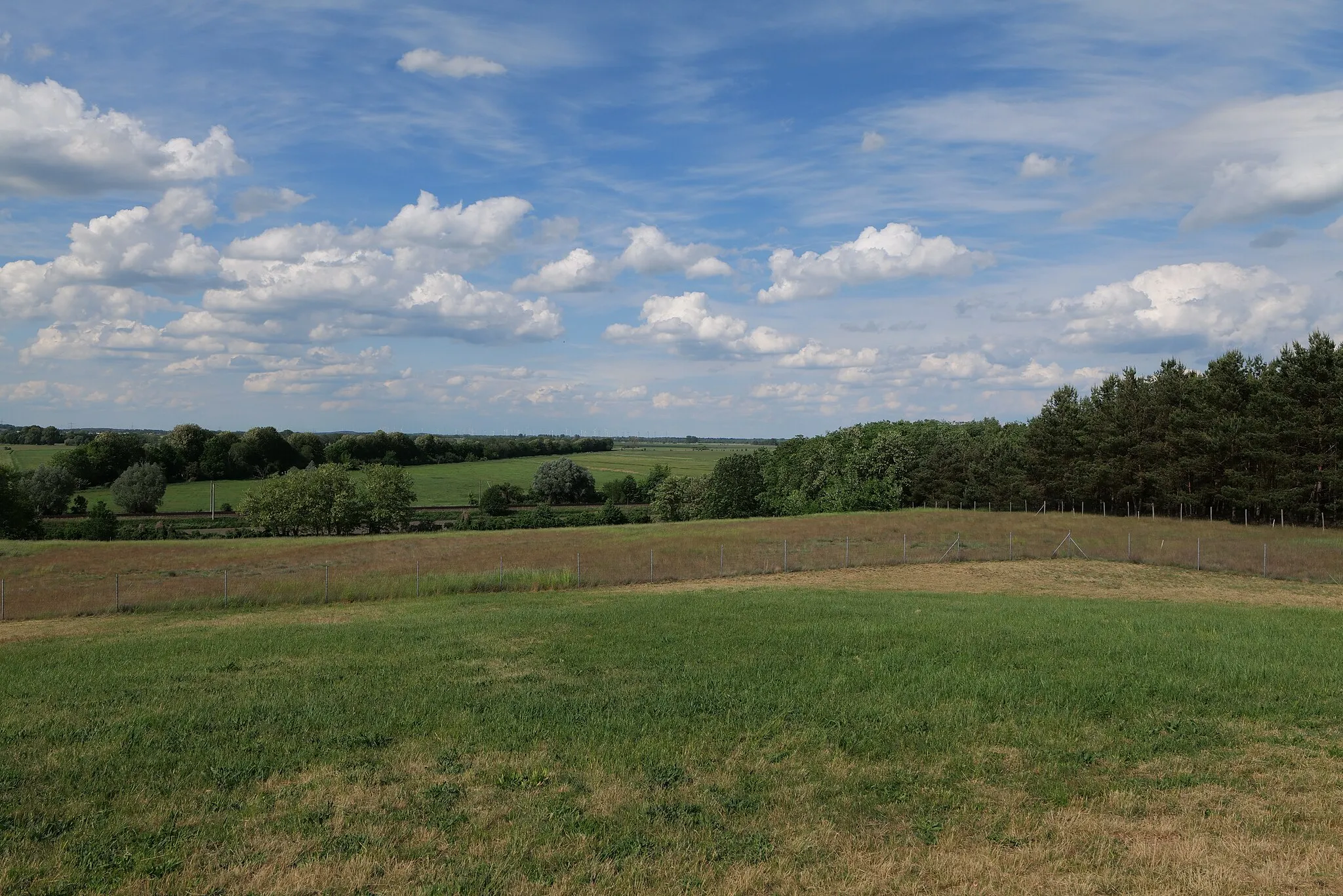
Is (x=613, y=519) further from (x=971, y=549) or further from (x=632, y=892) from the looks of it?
(x=632, y=892)

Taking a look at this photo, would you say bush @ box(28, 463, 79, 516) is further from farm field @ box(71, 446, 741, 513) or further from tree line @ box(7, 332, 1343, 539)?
tree line @ box(7, 332, 1343, 539)

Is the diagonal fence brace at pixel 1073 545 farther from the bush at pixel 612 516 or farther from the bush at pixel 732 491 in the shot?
the bush at pixel 732 491

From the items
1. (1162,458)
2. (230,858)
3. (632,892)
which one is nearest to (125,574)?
(230,858)

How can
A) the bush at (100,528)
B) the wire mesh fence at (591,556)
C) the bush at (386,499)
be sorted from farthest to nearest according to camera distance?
the bush at (386,499), the bush at (100,528), the wire mesh fence at (591,556)

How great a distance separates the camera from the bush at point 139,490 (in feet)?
323

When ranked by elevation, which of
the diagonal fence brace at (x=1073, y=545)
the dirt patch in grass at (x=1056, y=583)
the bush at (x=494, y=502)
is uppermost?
the diagonal fence brace at (x=1073, y=545)

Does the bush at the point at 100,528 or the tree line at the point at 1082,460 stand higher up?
the tree line at the point at 1082,460

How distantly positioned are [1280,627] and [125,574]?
165ft

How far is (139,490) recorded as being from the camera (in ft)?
325

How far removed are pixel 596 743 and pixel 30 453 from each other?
172m

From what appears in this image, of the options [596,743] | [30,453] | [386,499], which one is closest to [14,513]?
[386,499]

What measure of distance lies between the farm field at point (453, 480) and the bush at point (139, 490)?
8.14 feet

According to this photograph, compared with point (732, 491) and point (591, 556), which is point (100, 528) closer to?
point (591, 556)

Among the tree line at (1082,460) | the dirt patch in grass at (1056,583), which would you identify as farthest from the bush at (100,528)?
the dirt patch in grass at (1056,583)
